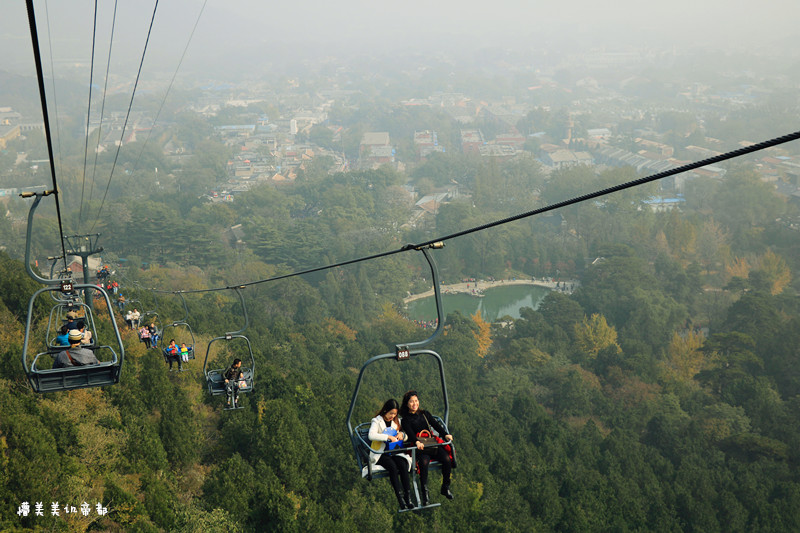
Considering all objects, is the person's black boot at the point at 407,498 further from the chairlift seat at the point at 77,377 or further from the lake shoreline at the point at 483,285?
the lake shoreline at the point at 483,285

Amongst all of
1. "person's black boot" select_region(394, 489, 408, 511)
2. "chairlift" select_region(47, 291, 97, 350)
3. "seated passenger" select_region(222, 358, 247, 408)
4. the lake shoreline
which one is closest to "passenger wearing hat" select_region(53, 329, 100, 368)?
"chairlift" select_region(47, 291, 97, 350)

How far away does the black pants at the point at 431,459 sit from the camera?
22.3 ft

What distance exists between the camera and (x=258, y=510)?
21.6 m

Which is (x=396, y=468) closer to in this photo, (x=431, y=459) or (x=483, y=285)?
(x=431, y=459)

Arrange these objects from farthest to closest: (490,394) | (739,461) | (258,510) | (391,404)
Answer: (490,394), (739,461), (258,510), (391,404)

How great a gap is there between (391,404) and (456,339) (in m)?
48.6

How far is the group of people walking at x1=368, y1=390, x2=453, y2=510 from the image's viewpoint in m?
6.67

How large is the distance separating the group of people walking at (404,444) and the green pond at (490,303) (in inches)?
2380

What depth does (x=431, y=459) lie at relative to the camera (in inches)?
274

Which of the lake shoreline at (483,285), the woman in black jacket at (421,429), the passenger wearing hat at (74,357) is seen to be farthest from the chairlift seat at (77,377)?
the lake shoreline at (483,285)

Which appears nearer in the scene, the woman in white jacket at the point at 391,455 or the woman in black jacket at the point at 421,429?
the woman in white jacket at the point at 391,455

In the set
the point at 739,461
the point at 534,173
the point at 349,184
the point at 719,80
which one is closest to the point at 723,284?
the point at 739,461

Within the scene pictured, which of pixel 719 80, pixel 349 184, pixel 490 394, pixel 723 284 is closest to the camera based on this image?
pixel 490 394

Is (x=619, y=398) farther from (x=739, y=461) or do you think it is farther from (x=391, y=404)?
(x=391, y=404)
